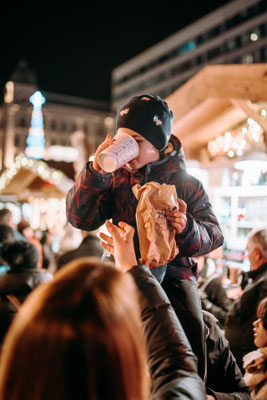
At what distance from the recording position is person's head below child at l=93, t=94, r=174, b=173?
1547 millimetres

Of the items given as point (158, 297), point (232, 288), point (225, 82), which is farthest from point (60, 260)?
point (158, 297)

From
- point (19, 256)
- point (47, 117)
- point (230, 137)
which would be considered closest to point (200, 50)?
point (47, 117)

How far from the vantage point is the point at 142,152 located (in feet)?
5.12

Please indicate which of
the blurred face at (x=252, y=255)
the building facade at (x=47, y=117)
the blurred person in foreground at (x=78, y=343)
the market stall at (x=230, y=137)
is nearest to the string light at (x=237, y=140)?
the market stall at (x=230, y=137)

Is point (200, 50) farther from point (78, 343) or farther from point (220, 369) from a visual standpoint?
point (78, 343)

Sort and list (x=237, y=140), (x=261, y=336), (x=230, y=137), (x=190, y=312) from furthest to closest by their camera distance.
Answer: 1. (x=230, y=137)
2. (x=237, y=140)
3. (x=261, y=336)
4. (x=190, y=312)

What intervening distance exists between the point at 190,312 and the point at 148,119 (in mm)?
761

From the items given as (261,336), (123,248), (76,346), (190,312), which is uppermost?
(123,248)

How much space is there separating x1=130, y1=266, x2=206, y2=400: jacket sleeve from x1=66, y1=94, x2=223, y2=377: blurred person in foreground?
1.12 feet

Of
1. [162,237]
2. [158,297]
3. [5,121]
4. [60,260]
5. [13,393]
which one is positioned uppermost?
[5,121]

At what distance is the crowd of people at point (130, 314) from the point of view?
2.32 feet

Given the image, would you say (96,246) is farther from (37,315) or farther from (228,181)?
(37,315)

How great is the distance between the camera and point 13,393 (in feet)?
2.34

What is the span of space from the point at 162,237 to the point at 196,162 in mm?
5613
